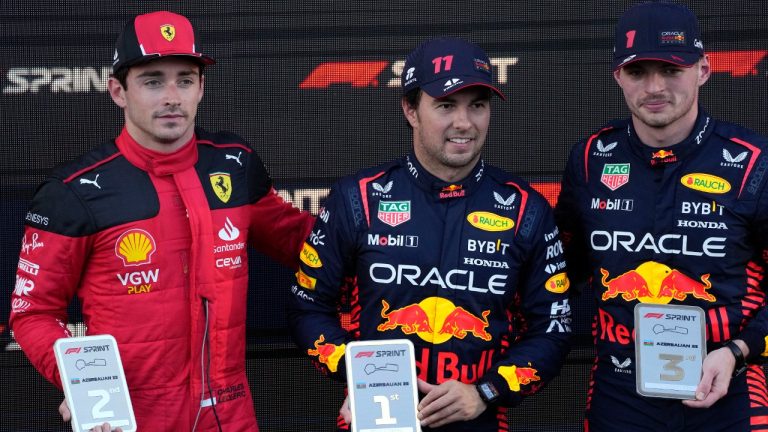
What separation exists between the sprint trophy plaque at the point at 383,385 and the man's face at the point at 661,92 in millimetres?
952

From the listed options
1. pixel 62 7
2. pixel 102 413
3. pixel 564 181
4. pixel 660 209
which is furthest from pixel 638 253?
pixel 62 7

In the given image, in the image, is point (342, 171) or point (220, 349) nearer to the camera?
point (220, 349)

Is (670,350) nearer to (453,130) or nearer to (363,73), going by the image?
(453,130)

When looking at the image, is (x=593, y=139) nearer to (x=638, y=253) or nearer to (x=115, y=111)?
(x=638, y=253)

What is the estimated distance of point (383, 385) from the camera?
9.16ft

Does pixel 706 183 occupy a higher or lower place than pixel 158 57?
lower

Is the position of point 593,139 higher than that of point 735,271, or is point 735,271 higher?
point 593,139

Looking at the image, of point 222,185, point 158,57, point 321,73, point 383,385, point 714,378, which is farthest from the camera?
point 321,73

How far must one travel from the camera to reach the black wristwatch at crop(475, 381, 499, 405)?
297 centimetres

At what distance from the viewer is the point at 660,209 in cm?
312

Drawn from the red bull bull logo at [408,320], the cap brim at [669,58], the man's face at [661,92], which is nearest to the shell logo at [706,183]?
the man's face at [661,92]

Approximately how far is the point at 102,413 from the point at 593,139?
164cm

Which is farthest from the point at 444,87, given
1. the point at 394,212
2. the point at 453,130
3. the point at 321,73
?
the point at 321,73

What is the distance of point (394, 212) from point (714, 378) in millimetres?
983
